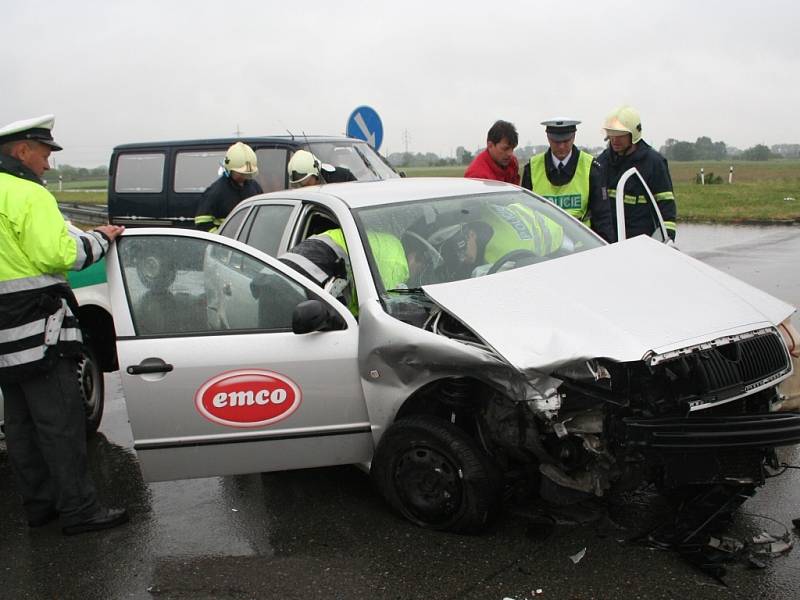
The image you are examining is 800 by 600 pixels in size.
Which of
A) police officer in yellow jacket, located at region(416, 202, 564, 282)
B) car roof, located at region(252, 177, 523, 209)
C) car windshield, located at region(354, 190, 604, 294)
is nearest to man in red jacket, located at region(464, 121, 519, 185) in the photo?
car roof, located at region(252, 177, 523, 209)

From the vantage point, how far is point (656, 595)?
3.27 metres

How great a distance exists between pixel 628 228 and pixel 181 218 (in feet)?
22.7

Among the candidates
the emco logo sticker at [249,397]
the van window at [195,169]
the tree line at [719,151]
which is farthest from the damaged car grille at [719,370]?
the tree line at [719,151]

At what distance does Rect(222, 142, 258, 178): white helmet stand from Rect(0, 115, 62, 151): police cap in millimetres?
3142

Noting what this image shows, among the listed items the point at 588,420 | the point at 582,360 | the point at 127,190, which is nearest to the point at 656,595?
the point at 588,420

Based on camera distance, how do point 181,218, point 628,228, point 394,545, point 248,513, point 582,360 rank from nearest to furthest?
point 582,360, point 394,545, point 248,513, point 628,228, point 181,218

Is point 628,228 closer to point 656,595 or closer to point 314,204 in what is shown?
point 314,204

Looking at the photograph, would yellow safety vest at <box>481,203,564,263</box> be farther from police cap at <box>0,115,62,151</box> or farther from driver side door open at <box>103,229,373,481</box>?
police cap at <box>0,115,62,151</box>

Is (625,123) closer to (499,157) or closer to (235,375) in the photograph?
(499,157)

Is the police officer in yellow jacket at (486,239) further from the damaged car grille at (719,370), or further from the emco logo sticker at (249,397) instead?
the damaged car grille at (719,370)

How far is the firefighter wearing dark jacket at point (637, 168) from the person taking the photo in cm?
602

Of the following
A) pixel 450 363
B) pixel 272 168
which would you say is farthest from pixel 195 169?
pixel 450 363

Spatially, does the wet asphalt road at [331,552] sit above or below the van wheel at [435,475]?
below

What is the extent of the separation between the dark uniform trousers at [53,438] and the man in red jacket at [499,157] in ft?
11.8
